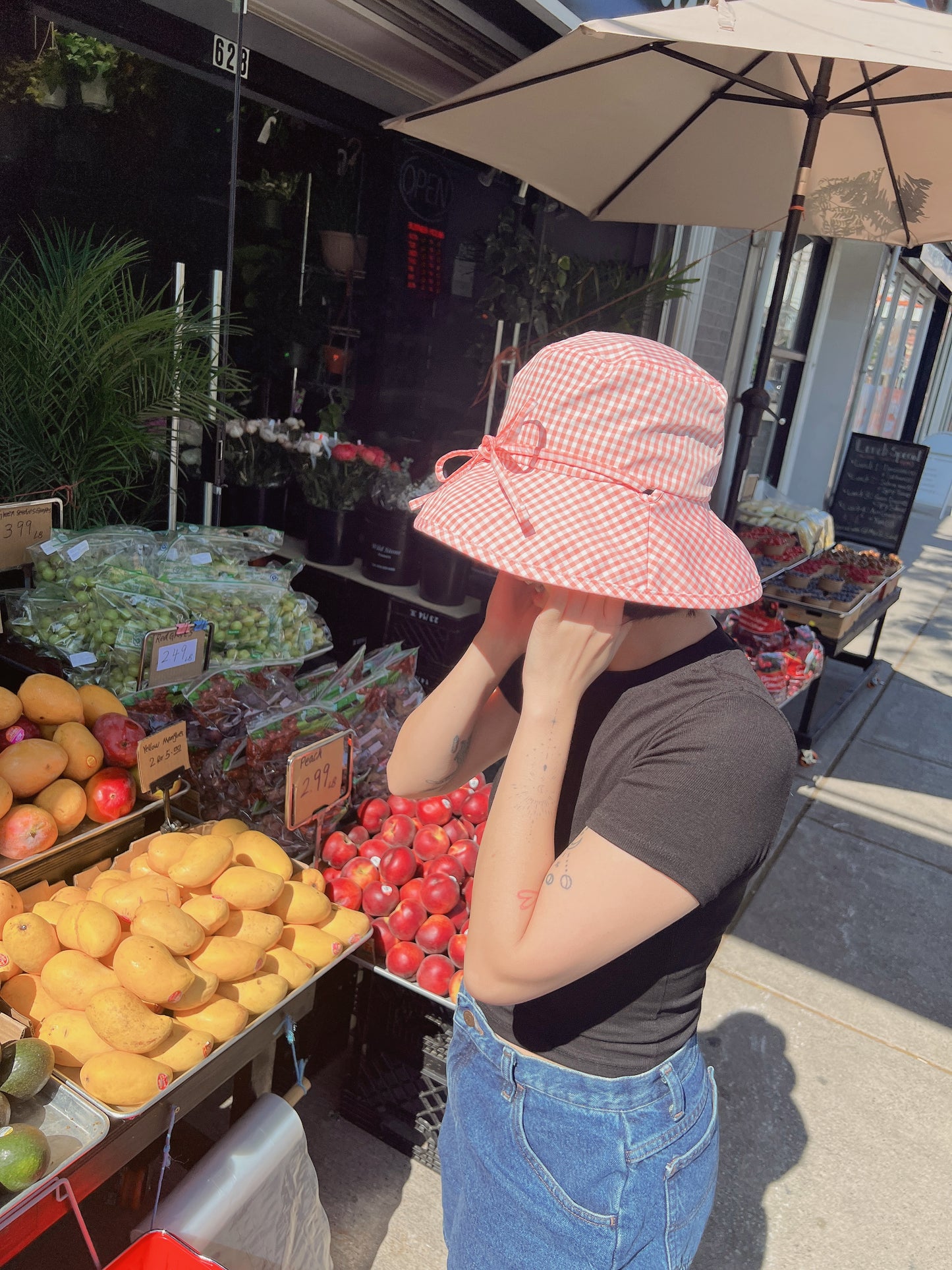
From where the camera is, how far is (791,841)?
14.2ft

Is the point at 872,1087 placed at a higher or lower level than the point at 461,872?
lower

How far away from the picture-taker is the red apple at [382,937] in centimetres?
234

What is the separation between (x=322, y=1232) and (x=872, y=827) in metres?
3.65

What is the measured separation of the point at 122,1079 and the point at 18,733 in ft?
3.05

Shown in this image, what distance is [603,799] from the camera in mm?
1146

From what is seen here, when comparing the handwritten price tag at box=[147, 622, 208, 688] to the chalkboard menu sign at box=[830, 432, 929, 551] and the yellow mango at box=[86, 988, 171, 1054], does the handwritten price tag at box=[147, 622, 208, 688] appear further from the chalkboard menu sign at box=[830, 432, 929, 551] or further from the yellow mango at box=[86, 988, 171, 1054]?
the chalkboard menu sign at box=[830, 432, 929, 551]

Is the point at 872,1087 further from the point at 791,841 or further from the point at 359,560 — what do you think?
the point at 359,560

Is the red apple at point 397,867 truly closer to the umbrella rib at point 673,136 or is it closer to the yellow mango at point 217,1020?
the yellow mango at point 217,1020

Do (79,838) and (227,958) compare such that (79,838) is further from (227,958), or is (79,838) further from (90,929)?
(227,958)

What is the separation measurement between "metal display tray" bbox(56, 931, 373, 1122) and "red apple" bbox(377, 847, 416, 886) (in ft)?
1.21

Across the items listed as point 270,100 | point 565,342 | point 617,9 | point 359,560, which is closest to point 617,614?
point 565,342

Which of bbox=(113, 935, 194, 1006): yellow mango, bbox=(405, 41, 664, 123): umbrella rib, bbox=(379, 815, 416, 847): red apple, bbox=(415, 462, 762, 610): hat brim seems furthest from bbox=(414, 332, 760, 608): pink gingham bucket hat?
bbox=(405, 41, 664, 123): umbrella rib

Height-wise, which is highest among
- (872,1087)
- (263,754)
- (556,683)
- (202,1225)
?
(556,683)

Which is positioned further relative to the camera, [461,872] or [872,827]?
[872,827]
